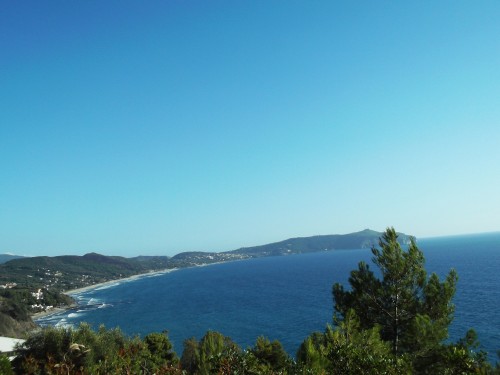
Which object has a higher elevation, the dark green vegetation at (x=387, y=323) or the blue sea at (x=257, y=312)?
the dark green vegetation at (x=387, y=323)

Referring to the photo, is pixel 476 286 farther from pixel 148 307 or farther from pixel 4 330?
pixel 4 330

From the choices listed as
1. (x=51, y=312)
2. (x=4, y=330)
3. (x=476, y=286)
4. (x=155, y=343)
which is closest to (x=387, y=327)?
(x=155, y=343)

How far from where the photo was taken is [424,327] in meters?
18.8

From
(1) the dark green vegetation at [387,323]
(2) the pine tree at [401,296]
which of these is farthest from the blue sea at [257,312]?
(1) the dark green vegetation at [387,323]

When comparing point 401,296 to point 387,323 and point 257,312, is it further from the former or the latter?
point 257,312

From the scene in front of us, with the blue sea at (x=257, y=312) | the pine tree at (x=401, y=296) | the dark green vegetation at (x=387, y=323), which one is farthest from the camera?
the blue sea at (x=257, y=312)

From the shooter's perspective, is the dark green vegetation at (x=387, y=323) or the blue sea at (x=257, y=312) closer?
the dark green vegetation at (x=387, y=323)

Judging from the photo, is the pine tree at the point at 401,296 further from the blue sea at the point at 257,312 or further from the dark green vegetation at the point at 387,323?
the blue sea at the point at 257,312

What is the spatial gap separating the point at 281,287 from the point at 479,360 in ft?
444

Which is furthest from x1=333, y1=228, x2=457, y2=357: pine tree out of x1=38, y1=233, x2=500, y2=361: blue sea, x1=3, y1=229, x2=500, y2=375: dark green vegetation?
x1=38, y1=233, x2=500, y2=361: blue sea

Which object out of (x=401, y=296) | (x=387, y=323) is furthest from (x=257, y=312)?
(x=401, y=296)

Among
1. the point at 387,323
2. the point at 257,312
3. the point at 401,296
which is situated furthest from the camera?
the point at 257,312

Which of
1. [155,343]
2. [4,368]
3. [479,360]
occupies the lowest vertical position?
[155,343]

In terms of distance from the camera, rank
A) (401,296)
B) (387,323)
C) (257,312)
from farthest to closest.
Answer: (257,312)
(387,323)
(401,296)
